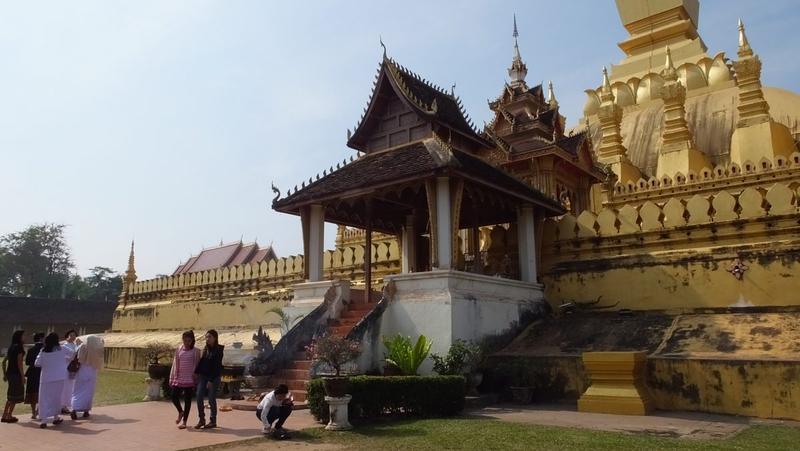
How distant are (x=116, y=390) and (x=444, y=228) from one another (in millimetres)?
8791

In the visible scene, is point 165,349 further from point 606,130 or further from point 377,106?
point 606,130

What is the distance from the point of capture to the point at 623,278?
45.8 feet

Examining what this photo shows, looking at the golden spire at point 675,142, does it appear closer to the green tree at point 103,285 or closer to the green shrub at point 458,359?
the green shrub at point 458,359

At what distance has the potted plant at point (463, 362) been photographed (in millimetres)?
11406

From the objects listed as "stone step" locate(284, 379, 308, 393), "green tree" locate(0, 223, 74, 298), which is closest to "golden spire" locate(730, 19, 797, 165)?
"stone step" locate(284, 379, 308, 393)

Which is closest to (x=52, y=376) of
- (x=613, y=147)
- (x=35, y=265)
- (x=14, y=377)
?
(x=14, y=377)

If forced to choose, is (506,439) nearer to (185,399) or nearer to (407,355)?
(407,355)

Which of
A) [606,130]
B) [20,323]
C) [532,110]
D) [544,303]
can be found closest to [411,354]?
[544,303]

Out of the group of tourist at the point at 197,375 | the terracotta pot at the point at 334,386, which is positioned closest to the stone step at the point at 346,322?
the group of tourist at the point at 197,375

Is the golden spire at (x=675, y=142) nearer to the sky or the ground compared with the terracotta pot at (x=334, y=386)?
nearer to the sky

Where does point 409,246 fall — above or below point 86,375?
above

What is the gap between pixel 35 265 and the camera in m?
67.4

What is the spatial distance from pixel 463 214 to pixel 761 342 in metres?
7.77

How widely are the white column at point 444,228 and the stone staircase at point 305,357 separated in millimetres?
2111
